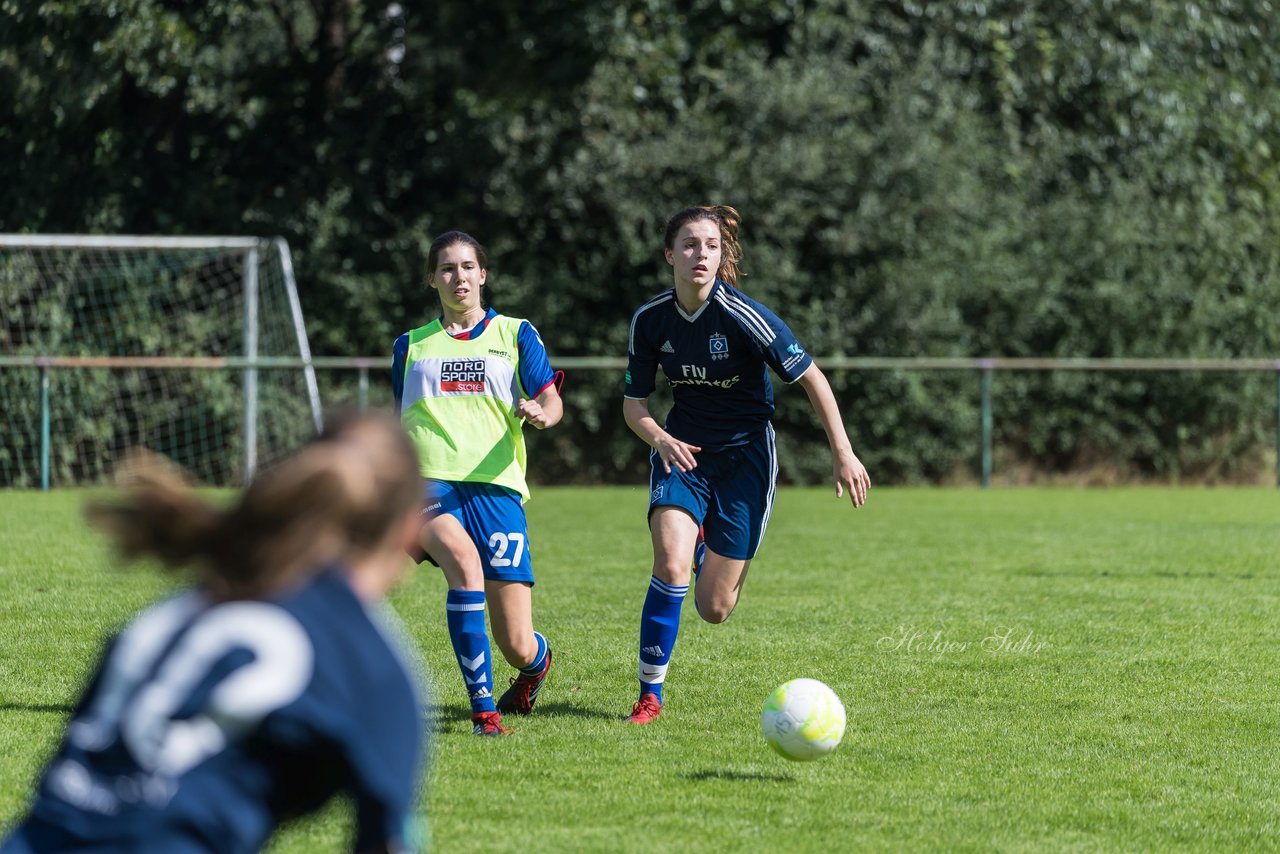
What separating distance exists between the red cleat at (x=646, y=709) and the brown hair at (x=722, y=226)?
165 cm

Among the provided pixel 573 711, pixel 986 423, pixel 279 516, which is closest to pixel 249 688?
pixel 279 516

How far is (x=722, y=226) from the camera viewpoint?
243 inches

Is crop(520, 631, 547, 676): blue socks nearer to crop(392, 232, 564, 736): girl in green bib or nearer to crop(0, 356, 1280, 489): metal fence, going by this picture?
crop(392, 232, 564, 736): girl in green bib

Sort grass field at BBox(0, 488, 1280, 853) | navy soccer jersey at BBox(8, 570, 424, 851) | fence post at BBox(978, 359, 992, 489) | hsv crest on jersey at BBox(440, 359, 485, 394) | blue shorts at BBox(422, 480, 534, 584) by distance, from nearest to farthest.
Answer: navy soccer jersey at BBox(8, 570, 424, 851) → grass field at BBox(0, 488, 1280, 853) → blue shorts at BBox(422, 480, 534, 584) → hsv crest on jersey at BBox(440, 359, 485, 394) → fence post at BBox(978, 359, 992, 489)

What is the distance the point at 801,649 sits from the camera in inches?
291

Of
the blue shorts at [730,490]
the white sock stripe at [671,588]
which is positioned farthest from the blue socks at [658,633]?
the blue shorts at [730,490]

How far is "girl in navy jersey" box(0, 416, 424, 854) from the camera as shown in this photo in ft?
6.96

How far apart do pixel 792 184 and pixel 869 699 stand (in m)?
13.5

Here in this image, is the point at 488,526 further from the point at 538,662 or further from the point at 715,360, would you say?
the point at 715,360

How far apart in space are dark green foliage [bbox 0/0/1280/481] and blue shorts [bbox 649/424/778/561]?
12.4m

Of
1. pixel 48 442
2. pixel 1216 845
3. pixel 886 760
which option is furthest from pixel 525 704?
pixel 48 442

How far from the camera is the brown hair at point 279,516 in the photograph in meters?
2.16

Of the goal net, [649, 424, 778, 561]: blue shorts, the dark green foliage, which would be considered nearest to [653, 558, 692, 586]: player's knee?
[649, 424, 778, 561]: blue shorts

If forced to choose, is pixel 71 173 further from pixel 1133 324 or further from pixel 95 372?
pixel 1133 324
